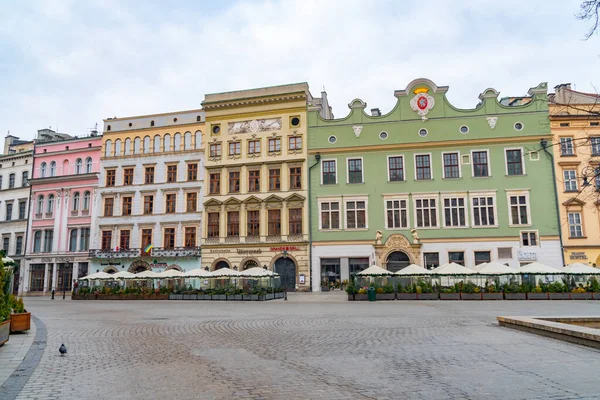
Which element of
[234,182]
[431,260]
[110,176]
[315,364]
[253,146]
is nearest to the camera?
[315,364]

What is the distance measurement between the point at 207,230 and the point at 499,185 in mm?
24688

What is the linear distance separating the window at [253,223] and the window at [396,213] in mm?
11084

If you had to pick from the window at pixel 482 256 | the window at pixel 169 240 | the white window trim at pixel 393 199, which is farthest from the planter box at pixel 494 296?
the window at pixel 169 240

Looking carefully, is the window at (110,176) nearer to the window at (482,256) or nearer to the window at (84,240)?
the window at (84,240)

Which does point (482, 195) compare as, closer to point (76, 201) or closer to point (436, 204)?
point (436, 204)

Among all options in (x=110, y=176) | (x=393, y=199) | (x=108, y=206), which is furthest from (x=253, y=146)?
(x=108, y=206)

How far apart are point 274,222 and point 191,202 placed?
8.31 meters

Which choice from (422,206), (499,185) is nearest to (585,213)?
(499,185)

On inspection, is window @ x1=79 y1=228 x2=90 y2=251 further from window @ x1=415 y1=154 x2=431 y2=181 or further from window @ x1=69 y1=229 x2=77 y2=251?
window @ x1=415 y1=154 x2=431 y2=181

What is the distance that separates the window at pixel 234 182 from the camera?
147 ft

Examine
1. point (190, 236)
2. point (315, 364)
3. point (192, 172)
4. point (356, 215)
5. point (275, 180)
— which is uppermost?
point (192, 172)

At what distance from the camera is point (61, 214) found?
49.5 m

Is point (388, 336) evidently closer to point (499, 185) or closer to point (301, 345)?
point (301, 345)

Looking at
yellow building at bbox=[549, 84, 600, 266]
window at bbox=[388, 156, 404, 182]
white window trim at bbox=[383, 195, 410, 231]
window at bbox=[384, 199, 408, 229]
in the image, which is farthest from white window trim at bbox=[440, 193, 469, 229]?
yellow building at bbox=[549, 84, 600, 266]
